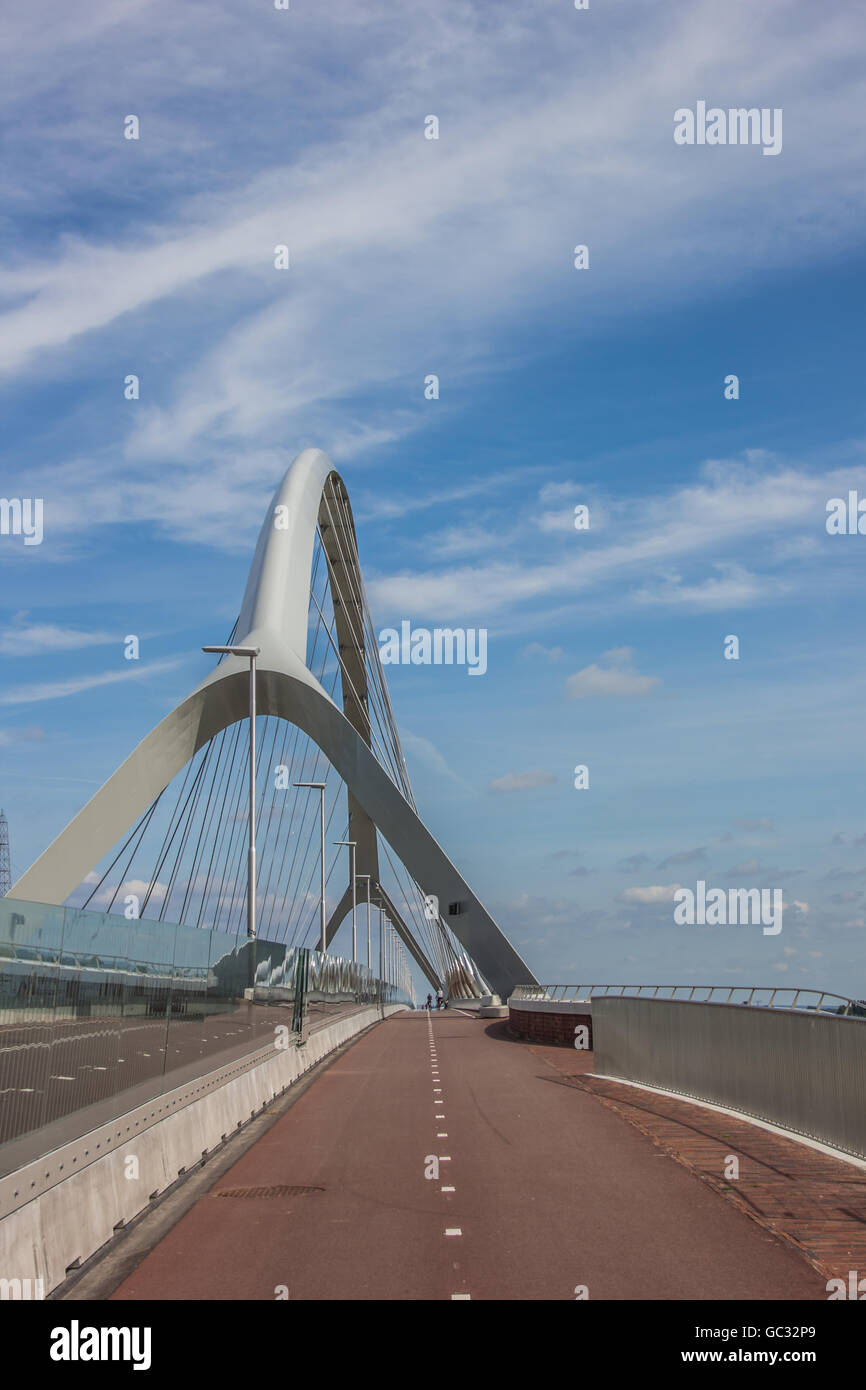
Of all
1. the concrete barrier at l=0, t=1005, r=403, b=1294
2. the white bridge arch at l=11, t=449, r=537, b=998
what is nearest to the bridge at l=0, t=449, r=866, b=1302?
the concrete barrier at l=0, t=1005, r=403, b=1294

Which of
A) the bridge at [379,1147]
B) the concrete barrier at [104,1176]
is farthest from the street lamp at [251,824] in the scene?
the concrete barrier at [104,1176]

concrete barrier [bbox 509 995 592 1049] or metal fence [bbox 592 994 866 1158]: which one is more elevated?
metal fence [bbox 592 994 866 1158]

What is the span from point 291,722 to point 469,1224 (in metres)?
41.6

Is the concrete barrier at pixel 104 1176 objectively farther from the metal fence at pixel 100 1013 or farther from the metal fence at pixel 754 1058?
the metal fence at pixel 754 1058

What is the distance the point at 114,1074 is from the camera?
1035cm

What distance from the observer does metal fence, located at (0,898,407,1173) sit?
7934 millimetres

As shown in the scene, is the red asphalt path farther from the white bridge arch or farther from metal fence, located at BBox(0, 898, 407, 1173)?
the white bridge arch

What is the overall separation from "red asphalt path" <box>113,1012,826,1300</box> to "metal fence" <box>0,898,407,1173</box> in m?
1.10

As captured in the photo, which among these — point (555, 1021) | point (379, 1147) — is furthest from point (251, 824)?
point (379, 1147)

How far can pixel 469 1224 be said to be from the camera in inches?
377

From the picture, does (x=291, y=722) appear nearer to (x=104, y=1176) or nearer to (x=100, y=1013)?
(x=100, y=1013)
